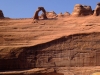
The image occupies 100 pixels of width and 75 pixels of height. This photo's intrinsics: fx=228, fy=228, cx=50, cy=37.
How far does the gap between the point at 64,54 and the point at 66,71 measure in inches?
59.0

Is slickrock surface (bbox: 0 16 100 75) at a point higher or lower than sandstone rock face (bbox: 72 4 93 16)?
lower

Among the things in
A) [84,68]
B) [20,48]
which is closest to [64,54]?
[84,68]

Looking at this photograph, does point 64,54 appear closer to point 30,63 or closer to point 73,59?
point 73,59

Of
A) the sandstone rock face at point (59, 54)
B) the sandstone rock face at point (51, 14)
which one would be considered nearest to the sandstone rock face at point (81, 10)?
the sandstone rock face at point (59, 54)

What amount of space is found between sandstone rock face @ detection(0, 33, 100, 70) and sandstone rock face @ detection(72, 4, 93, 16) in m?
5.94

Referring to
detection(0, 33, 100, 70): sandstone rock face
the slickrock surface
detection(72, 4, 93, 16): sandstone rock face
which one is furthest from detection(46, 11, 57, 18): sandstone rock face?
detection(0, 33, 100, 70): sandstone rock face

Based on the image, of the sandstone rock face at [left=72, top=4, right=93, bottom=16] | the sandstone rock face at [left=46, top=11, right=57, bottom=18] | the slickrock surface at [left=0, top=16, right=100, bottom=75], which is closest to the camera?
the slickrock surface at [left=0, top=16, right=100, bottom=75]

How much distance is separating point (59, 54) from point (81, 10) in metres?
7.59

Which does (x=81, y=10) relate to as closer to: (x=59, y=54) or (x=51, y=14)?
(x=59, y=54)

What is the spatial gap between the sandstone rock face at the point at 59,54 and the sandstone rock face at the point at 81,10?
5.94 meters

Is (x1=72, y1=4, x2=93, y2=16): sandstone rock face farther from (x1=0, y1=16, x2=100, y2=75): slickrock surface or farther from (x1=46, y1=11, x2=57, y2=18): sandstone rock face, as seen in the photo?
(x1=46, y1=11, x2=57, y2=18): sandstone rock face

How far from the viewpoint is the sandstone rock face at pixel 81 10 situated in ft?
81.9

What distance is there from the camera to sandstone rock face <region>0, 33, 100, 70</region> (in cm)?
1927

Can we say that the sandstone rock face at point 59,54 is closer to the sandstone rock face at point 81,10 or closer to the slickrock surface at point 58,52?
the slickrock surface at point 58,52
